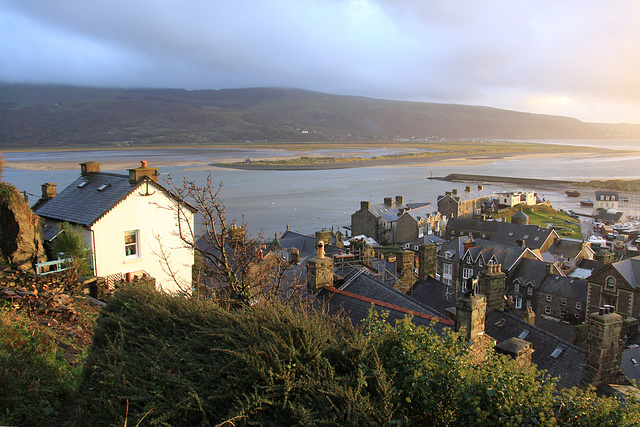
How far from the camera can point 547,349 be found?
1306 cm

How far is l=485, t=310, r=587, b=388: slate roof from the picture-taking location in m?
11.9

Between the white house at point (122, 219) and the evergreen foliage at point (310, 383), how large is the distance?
10818mm

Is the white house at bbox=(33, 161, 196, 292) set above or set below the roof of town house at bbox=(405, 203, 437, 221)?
above

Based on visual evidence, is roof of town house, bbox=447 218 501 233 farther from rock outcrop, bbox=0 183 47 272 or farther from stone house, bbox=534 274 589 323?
rock outcrop, bbox=0 183 47 272

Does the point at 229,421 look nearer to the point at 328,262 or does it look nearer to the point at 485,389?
the point at 485,389

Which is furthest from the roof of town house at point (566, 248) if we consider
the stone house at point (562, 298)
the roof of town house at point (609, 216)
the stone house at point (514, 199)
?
the stone house at point (514, 199)

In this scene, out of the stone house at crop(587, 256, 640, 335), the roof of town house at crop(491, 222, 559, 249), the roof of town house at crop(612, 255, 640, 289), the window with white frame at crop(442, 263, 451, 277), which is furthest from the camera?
the roof of town house at crop(491, 222, 559, 249)

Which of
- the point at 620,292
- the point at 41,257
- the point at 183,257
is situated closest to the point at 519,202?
the point at 620,292

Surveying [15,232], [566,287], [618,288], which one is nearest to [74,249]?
[15,232]

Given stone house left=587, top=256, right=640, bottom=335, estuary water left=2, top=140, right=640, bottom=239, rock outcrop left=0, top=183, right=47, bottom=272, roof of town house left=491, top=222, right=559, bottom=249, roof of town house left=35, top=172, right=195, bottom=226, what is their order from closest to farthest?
1. rock outcrop left=0, top=183, right=47, bottom=272
2. roof of town house left=35, top=172, right=195, bottom=226
3. stone house left=587, top=256, right=640, bottom=335
4. roof of town house left=491, top=222, right=559, bottom=249
5. estuary water left=2, top=140, right=640, bottom=239

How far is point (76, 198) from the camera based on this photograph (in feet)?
57.9

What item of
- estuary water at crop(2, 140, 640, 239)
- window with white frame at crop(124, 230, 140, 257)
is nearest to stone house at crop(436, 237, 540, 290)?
estuary water at crop(2, 140, 640, 239)

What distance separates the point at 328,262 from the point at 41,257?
29.2 ft

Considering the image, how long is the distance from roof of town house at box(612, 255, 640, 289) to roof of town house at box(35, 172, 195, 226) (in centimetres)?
2625
